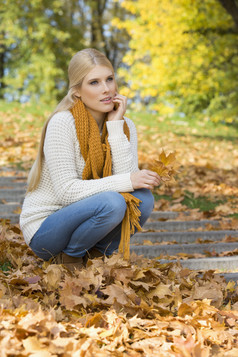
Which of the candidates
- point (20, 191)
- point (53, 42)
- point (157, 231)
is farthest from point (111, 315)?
point (53, 42)

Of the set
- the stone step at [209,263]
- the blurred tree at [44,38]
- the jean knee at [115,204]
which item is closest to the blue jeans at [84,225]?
the jean knee at [115,204]

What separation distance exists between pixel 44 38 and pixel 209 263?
56.6 feet

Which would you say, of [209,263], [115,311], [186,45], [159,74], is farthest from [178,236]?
[186,45]

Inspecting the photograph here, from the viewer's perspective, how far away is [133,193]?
10.3ft

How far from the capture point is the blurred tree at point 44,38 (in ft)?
62.7

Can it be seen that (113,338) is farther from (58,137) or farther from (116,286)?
(58,137)

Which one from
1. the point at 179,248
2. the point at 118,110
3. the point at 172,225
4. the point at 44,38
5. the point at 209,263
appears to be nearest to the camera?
the point at 118,110

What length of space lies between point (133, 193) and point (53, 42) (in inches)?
698

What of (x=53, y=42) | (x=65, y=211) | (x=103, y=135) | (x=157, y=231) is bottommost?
(x=157, y=231)

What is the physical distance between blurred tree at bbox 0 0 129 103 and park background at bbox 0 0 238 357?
6 cm

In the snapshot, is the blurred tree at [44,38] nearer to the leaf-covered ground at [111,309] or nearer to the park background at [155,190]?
the park background at [155,190]

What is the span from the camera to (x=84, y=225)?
2.97m

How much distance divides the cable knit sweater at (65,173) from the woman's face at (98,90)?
138 millimetres

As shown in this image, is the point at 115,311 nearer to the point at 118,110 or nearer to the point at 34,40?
the point at 118,110
